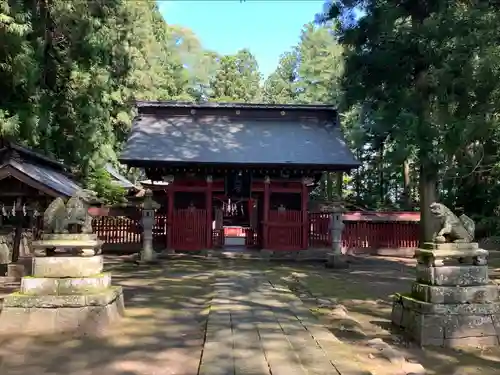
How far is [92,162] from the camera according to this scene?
63.2 feet

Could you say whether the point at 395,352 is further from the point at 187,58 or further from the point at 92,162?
the point at 187,58

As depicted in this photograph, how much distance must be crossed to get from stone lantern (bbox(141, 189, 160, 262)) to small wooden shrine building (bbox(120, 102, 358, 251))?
146 cm

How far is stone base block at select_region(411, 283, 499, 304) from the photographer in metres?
6.00

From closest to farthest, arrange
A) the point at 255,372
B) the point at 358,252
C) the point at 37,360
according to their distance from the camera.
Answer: the point at 255,372, the point at 37,360, the point at 358,252

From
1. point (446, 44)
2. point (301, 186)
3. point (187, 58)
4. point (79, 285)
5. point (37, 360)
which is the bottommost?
point (37, 360)

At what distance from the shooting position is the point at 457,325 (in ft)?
19.4

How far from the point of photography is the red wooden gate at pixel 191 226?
16.2 m

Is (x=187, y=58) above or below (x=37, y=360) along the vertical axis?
above

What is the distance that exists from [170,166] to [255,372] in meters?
12.2

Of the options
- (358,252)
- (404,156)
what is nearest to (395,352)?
(404,156)

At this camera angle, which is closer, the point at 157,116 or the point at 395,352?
the point at 395,352

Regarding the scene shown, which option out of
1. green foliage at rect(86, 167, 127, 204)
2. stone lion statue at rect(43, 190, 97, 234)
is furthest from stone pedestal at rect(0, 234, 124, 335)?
green foliage at rect(86, 167, 127, 204)

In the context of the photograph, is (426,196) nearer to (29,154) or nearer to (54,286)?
(29,154)

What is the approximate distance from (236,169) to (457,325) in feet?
36.1
